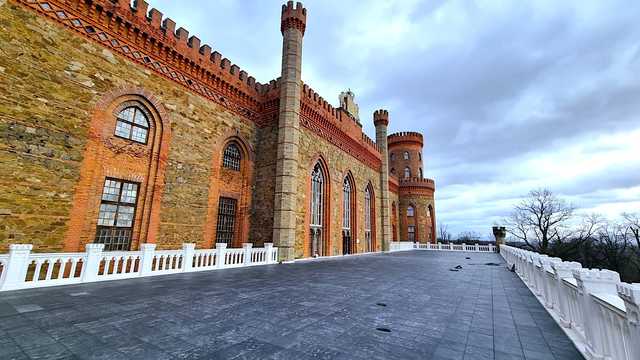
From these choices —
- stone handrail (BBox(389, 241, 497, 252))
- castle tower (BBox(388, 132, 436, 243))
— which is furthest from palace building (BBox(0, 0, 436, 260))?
castle tower (BBox(388, 132, 436, 243))

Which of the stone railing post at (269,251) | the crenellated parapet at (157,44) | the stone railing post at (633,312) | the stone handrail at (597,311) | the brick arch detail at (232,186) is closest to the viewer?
the stone railing post at (633,312)

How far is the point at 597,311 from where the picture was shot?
2893 millimetres

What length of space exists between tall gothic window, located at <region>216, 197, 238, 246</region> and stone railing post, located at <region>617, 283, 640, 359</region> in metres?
12.5

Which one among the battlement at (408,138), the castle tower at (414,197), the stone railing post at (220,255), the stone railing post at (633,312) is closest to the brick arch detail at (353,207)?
the stone railing post at (220,255)

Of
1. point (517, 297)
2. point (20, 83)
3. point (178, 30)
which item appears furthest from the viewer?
point (178, 30)

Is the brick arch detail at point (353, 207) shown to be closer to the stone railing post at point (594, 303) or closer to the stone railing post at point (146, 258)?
the stone railing post at point (146, 258)

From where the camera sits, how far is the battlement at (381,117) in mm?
25641

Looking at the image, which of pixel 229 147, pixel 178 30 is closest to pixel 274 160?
pixel 229 147

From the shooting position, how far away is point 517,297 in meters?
Answer: 6.11

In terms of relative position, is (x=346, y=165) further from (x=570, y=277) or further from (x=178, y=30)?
(x=570, y=277)

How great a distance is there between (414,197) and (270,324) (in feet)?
104

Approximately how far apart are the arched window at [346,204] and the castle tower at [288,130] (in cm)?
702

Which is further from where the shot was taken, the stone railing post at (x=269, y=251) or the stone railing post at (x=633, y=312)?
the stone railing post at (x=269, y=251)

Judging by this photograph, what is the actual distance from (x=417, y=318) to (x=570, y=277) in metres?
2.46
